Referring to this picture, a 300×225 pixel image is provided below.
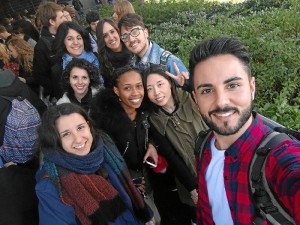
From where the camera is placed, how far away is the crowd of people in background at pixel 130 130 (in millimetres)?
1582

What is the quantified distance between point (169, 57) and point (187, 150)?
1.03 m

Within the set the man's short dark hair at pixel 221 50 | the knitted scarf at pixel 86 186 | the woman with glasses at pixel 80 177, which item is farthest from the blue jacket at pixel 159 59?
the man's short dark hair at pixel 221 50

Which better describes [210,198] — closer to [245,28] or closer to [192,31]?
[245,28]

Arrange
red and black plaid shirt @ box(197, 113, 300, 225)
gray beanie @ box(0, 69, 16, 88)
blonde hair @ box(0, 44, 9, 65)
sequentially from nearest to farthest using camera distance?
red and black plaid shirt @ box(197, 113, 300, 225)
gray beanie @ box(0, 69, 16, 88)
blonde hair @ box(0, 44, 9, 65)

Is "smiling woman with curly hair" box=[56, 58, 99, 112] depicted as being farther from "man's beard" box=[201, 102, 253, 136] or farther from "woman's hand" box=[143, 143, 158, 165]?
"man's beard" box=[201, 102, 253, 136]

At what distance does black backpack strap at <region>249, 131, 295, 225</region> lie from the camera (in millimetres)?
1289

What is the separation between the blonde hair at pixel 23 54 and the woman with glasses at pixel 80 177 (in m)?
2.41

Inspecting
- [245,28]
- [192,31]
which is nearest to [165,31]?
[192,31]

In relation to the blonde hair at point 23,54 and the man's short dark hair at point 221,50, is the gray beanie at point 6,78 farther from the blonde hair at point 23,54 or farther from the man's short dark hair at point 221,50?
the man's short dark hair at point 221,50

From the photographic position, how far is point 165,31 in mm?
7609

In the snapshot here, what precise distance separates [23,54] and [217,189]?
150 inches

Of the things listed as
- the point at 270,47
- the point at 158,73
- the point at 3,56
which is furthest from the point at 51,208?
the point at 270,47

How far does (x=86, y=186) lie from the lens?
7.38 feet

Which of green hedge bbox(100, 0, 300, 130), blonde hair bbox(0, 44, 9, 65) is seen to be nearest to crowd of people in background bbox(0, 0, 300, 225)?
blonde hair bbox(0, 44, 9, 65)
